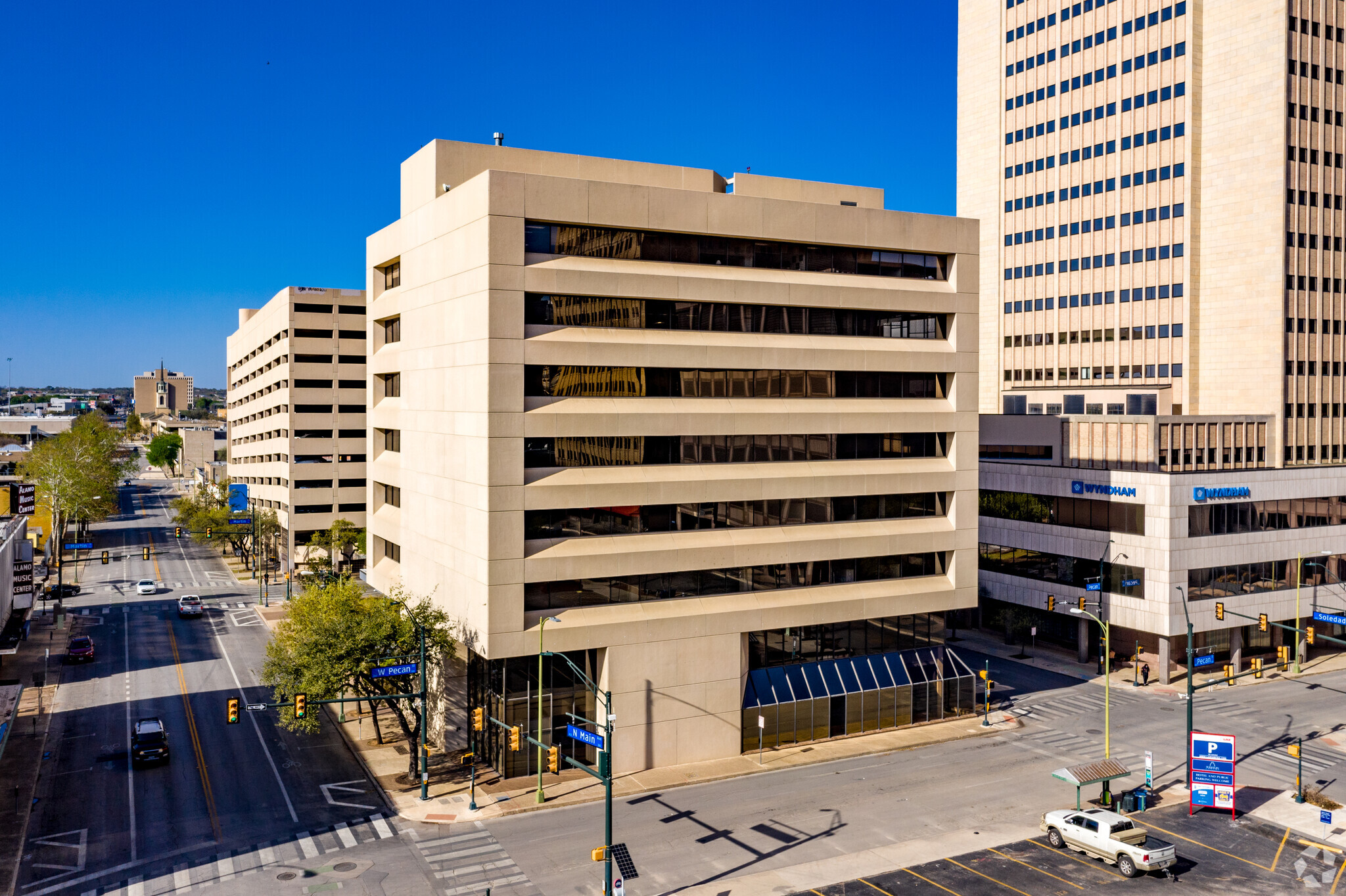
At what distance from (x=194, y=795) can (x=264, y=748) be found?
22.6 ft

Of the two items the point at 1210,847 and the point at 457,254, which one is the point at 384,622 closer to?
the point at 457,254

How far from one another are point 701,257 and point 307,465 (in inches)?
2546

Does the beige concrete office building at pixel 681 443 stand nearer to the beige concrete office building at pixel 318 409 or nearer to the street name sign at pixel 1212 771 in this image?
the street name sign at pixel 1212 771

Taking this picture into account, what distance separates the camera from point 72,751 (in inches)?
1863

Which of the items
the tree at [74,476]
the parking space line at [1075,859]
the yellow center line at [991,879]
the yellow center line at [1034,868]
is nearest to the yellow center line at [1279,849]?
the parking space line at [1075,859]

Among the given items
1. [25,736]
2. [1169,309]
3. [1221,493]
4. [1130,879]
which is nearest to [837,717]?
[1130,879]

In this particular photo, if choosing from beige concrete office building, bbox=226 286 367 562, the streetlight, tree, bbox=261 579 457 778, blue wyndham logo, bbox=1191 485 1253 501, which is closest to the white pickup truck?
the streetlight

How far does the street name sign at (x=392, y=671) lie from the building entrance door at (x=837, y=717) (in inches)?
832

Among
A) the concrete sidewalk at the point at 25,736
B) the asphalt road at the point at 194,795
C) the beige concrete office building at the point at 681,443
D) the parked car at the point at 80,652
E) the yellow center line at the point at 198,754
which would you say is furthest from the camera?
the parked car at the point at 80,652

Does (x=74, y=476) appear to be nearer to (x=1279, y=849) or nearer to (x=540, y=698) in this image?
(x=540, y=698)

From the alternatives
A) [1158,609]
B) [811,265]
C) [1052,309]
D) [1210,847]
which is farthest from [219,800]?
[1052,309]

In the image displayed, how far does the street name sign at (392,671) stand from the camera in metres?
40.5

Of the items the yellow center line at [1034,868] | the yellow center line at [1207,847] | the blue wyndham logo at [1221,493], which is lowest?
the yellow center line at [1207,847]

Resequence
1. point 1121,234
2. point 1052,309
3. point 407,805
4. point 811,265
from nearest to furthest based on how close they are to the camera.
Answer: point 407,805 < point 811,265 < point 1121,234 < point 1052,309
